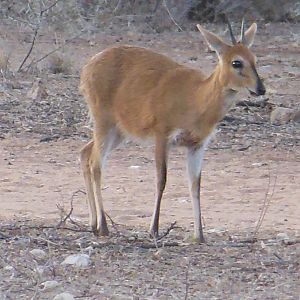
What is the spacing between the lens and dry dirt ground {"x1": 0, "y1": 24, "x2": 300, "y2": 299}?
6805mm

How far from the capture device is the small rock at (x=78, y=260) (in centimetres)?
708

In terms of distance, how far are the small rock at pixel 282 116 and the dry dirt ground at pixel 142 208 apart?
0.11 metres

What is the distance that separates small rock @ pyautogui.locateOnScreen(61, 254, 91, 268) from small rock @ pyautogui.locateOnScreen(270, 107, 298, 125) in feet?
19.9

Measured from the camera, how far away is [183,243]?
26.2 feet

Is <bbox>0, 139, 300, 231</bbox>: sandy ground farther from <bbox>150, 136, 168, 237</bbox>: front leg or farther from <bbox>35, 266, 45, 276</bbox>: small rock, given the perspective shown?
<bbox>35, 266, 45, 276</bbox>: small rock

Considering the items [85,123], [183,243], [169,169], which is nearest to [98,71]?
[183,243]

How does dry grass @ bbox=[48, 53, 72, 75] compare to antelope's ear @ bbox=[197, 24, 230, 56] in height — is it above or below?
below

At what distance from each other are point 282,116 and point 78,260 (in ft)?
20.6

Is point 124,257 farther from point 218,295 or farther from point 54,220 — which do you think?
point 54,220

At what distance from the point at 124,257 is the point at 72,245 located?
492 millimetres

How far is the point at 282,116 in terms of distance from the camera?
13.0 metres

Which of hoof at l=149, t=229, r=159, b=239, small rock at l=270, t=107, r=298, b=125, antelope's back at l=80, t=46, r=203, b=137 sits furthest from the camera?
small rock at l=270, t=107, r=298, b=125

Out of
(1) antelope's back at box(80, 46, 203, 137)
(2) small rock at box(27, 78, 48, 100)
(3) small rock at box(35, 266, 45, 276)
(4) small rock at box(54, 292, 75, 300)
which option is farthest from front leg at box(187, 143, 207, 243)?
(2) small rock at box(27, 78, 48, 100)

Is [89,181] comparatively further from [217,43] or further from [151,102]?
[217,43]
